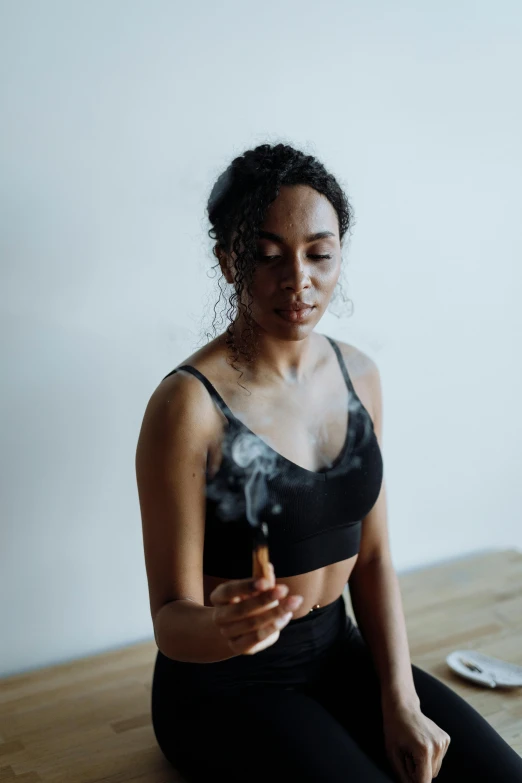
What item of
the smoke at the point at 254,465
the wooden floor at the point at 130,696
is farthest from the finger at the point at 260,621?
the wooden floor at the point at 130,696

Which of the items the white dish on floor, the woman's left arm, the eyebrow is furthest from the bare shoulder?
the white dish on floor

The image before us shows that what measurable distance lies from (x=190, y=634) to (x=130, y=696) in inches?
24.0

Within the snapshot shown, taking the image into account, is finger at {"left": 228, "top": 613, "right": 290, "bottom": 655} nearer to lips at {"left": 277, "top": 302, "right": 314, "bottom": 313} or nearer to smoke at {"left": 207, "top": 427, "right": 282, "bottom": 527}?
smoke at {"left": 207, "top": 427, "right": 282, "bottom": 527}

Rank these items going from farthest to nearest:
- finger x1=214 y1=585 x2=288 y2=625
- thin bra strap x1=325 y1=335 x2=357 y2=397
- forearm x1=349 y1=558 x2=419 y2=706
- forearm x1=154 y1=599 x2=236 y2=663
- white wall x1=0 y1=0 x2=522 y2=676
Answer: white wall x1=0 y1=0 x2=522 y2=676 < thin bra strap x1=325 y1=335 x2=357 y2=397 < forearm x1=349 y1=558 x2=419 y2=706 < forearm x1=154 y1=599 x2=236 y2=663 < finger x1=214 y1=585 x2=288 y2=625

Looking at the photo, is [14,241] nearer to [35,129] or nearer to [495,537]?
[35,129]

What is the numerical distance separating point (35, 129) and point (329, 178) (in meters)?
0.58

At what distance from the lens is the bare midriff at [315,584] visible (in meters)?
1.26

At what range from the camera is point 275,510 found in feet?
3.97

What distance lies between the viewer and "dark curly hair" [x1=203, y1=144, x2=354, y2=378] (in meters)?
1.19

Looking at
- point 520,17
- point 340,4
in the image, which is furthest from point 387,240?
point 520,17

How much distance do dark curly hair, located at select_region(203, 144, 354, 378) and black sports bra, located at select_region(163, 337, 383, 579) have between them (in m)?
0.11

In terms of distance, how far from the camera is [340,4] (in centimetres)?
180

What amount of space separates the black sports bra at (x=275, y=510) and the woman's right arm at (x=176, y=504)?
3 cm

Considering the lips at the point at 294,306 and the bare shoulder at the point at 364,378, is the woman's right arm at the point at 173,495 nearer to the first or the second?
the lips at the point at 294,306
